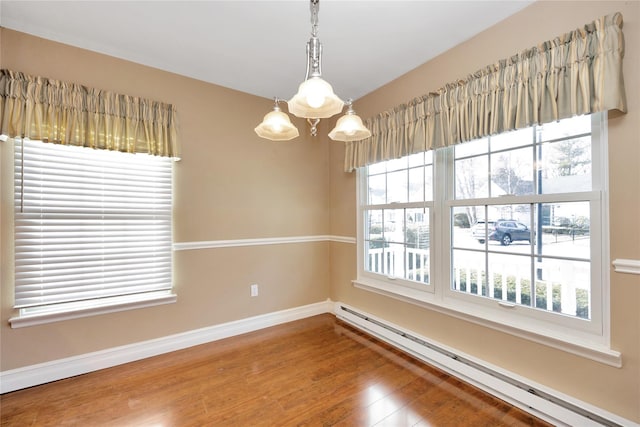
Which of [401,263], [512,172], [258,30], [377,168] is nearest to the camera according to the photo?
[512,172]

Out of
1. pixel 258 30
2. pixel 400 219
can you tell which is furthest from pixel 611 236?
pixel 258 30

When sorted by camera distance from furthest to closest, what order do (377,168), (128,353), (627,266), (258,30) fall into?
(377,168), (128,353), (258,30), (627,266)

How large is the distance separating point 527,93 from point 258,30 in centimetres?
191

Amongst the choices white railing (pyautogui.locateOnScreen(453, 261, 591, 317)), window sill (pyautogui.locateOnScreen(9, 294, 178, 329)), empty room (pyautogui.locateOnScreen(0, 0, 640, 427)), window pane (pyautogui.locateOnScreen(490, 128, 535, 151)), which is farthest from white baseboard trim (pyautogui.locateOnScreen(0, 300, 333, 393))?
window pane (pyautogui.locateOnScreen(490, 128, 535, 151))

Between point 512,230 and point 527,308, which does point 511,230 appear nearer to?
point 512,230

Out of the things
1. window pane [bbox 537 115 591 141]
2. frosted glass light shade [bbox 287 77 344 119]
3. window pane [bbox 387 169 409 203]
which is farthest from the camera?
window pane [bbox 387 169 409 203]

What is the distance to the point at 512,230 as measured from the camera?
1947 mm

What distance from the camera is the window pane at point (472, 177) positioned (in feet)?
6.95

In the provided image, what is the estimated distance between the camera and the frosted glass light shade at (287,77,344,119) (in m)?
1.31

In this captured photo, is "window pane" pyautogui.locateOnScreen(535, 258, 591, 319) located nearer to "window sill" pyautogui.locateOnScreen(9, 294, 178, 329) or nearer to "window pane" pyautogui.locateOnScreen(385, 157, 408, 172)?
"window pane" pyautogui.locateOnScreen(385, 157, 408, 172)

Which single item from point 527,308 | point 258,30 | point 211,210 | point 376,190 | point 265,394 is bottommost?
point 265,394

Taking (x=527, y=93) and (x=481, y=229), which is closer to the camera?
(x=527, y=93)

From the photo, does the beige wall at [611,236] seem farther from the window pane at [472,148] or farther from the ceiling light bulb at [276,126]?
the ceiling light bulb at [276,126]

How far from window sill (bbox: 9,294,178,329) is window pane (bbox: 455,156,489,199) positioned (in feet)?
8.96
